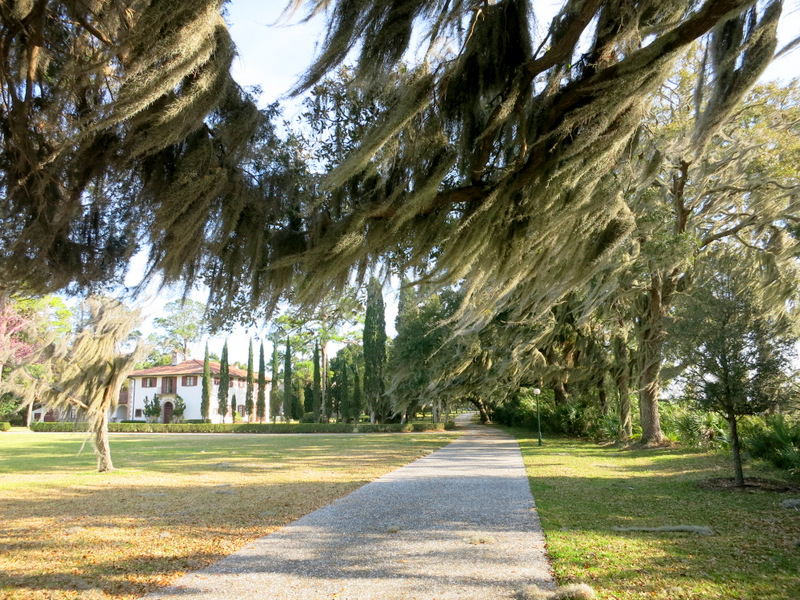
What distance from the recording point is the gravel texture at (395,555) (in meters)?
3.77

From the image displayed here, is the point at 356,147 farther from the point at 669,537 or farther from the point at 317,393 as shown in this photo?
the point at 317,393

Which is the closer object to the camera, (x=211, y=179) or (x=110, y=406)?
(x=211, y=179)

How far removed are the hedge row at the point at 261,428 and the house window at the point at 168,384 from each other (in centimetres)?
819

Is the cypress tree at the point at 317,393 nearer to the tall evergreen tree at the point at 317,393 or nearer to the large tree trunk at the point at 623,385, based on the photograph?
the tall evergreen tree at the point at 317,393

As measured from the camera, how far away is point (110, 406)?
11.0 meters

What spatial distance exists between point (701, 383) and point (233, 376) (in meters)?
44.5

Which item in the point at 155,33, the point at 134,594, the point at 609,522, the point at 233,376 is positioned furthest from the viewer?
the point at 233,376

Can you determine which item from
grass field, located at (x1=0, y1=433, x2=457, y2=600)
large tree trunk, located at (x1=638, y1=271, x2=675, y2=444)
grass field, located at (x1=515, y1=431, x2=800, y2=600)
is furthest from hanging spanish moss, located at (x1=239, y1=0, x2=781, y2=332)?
large tree trunk, located at (x1=638, y1=271, x2=675, y2=444)

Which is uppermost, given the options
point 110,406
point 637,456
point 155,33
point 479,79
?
point 479,79

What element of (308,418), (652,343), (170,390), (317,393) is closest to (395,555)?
(652,343)

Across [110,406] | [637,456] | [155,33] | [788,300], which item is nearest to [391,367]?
[637,456]

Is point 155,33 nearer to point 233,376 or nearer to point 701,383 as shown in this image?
point 701,383

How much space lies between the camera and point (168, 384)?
45469 millimetres

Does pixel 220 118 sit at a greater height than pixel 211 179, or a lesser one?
greater
